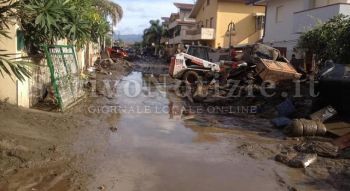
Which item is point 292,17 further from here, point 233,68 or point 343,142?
point 343,142

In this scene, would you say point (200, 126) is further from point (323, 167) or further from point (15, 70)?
point (15, 70)

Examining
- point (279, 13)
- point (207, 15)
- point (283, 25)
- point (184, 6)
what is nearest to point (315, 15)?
point (283, 25)

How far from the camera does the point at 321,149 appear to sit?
8156 mm

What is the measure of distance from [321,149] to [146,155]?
11.2ft

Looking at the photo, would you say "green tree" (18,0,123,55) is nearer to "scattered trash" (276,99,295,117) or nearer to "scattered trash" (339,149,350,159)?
"scattered trash" (276,99,295,117)

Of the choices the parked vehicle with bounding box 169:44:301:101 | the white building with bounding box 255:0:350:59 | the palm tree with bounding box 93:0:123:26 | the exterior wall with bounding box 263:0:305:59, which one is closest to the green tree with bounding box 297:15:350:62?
the parked vehicle with bounding box 169:44:301:101

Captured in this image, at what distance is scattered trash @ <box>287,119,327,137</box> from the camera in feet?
32.2

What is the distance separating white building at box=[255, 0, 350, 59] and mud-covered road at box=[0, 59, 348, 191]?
24.9 ft

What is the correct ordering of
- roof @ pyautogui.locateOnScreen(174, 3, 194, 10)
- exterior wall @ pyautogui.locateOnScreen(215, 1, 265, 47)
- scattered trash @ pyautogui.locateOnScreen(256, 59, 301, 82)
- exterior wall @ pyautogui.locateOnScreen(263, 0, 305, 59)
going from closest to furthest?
scattered trash @ pyautogui.locateOnScreen(256, 59, 301, 82)
exterior wall @ pyautogui.locateOnScreen(263, 0, 305, 59)
exterior wall @ pyautogui.locateOnScreen(215, 1, 265, 47)
roof @ pyautogui.locateOnScreen(174, 3, 194, 10)

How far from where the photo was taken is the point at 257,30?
38.1 m

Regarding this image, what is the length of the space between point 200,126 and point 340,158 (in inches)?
157

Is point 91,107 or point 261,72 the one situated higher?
point 261,72

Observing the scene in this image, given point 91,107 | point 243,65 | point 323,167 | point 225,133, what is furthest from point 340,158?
point 243,65

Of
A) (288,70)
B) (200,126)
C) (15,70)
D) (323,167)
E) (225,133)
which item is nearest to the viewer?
(15,70)
